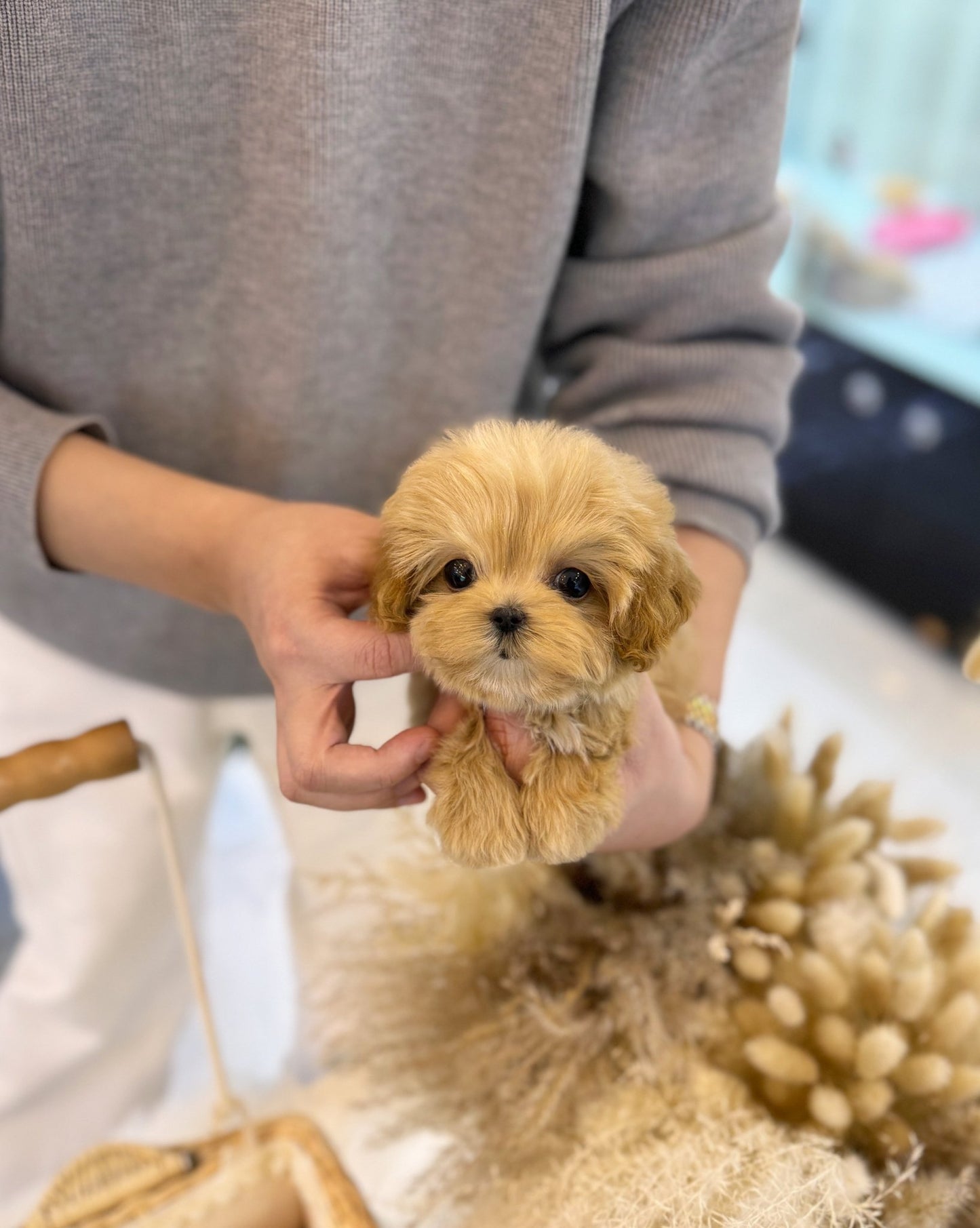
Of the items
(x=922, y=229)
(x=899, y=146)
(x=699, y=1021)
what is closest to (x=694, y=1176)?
(x=699, y=1021)

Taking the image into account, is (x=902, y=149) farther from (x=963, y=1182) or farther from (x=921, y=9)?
(x=963, y=1182)

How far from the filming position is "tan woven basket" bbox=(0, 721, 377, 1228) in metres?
0.77

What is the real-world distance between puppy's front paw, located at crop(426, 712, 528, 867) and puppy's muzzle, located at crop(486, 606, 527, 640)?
Result: 10 centimetres

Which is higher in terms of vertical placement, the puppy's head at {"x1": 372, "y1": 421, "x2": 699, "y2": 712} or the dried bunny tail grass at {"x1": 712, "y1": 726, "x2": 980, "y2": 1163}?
the puppy's head at {"x1": 372, "y1": 421, "x2": 699, "y2": 712}

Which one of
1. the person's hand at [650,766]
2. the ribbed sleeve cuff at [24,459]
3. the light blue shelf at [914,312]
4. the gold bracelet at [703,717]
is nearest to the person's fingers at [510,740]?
the person's hand at [650,766]

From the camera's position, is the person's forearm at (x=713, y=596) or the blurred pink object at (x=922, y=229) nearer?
the person's forearm at (x=713, y=596)

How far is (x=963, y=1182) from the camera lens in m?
0.61

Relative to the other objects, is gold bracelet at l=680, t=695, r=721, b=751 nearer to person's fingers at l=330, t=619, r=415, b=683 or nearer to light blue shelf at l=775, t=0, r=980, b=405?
person's fingers at l=330, t=619, r=415, b=683

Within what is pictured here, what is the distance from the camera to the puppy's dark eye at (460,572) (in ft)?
1.69

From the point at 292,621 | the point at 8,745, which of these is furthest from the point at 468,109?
the point at 8,745

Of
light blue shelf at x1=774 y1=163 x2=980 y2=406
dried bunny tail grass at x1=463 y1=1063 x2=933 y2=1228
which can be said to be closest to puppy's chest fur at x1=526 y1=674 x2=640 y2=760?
dried bunny tail grass at x1=463 y1=1063 x2=933 y2=1228

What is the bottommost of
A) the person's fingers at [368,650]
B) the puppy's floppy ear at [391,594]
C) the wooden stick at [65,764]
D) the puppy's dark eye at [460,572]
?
the wooden stick at [65,764]

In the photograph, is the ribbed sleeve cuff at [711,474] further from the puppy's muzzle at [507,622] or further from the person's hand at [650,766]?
the puppy's muzzle at [507,622]

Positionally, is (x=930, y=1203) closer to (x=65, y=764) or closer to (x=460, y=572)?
(x=460, y=572)
